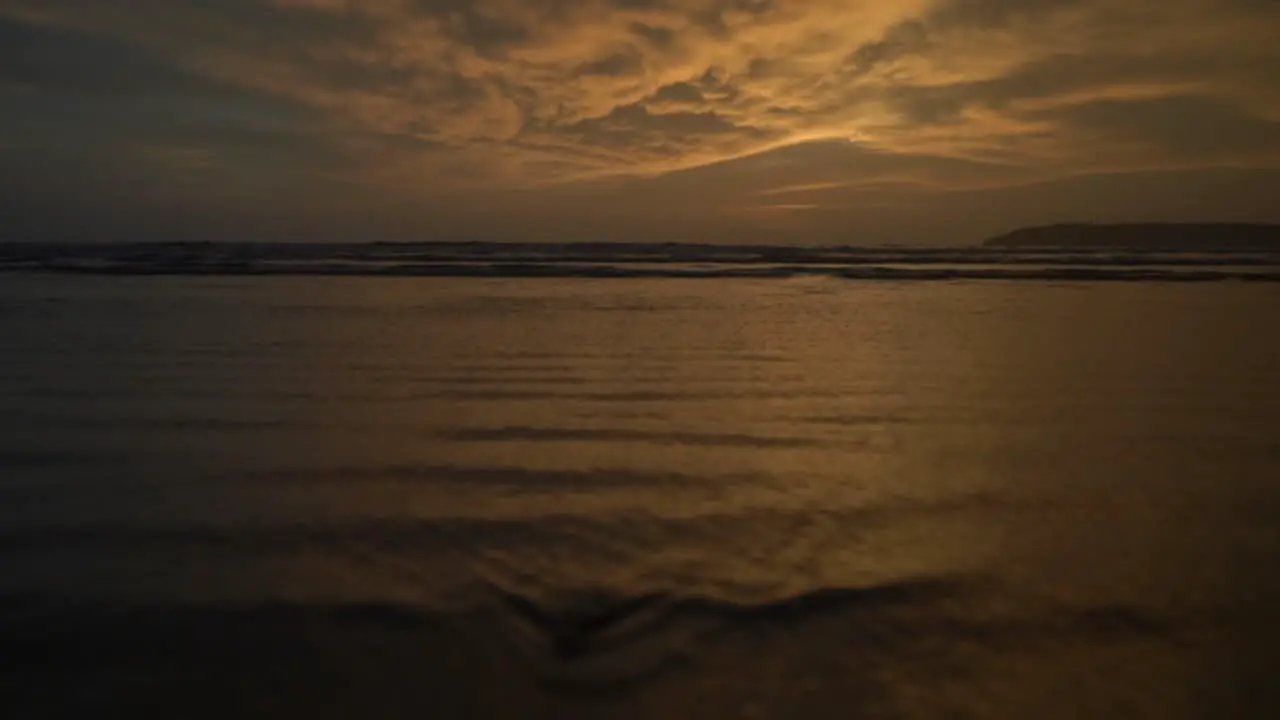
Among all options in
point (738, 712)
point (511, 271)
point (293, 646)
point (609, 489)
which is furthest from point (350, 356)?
point (511, 271)

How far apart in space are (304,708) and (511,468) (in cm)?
236

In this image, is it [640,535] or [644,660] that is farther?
[640,535]

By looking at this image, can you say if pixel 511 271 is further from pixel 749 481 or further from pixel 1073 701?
pixel 1073 701

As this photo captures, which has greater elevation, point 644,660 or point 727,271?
point 727,271

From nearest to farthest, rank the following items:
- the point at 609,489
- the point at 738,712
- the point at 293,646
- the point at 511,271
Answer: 1. the point at 738,712
2. the point at 293,646
3. the point at 609,489
4. the point at 511,271

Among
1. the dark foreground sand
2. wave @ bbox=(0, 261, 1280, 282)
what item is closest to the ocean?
the dark foreground sand

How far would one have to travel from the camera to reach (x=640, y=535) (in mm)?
3436

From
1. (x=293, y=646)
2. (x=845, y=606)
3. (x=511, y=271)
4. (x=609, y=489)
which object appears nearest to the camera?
(x=293, y=646)

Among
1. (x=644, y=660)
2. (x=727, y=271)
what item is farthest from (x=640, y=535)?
(x=727, y=271)

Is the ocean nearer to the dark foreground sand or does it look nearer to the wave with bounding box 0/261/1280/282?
the dark foreground sand

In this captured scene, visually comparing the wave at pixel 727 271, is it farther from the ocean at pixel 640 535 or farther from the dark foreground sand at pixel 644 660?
the dark foreground sand at pixel 644 660

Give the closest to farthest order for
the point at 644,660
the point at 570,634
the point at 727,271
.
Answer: the point at 644,660 → the point at 570,634 → the point at 727,271

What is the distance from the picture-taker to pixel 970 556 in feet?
10.5

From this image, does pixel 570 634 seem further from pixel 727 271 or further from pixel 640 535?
pixel 727 271
